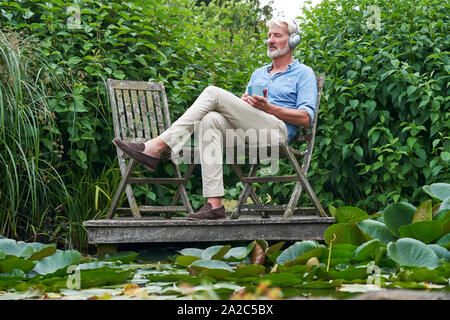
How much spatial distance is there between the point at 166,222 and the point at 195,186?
46.6 inches

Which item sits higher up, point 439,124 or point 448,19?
point 448,19

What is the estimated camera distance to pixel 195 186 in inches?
164

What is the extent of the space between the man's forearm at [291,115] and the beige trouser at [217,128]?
0.05 meters

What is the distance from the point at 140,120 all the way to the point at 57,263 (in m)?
1.59

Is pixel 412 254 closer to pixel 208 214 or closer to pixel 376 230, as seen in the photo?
pixel 376 230

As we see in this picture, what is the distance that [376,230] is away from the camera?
8.07ft

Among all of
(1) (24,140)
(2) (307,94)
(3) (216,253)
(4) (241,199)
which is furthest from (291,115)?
(1) (24,140)

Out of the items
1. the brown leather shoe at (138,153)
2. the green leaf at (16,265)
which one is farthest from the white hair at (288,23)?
the green leaf at (16,265)

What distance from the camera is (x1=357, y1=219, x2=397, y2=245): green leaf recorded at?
244 cm

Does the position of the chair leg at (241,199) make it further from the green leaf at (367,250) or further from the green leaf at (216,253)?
the green leaf at (367,250)

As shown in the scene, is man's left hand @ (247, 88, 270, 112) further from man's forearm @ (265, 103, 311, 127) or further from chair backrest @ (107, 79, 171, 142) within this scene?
chair backrest @ (107, 79, 171, 142)

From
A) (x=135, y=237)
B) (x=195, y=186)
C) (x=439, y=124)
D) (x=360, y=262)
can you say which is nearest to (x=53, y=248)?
(x=135, y=237)

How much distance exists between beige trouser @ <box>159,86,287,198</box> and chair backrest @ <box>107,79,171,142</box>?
0.52 meters
